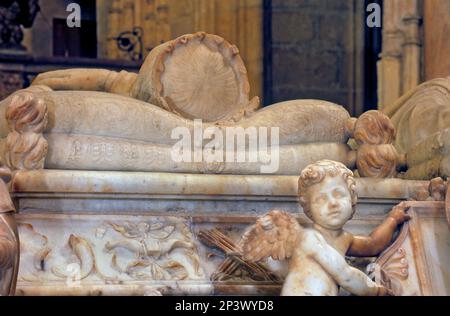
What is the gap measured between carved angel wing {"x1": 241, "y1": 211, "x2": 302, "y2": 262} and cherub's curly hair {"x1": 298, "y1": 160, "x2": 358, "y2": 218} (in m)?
0.09

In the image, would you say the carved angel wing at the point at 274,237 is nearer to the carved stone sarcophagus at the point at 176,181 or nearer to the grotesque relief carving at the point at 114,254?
the carved stone sarcophagus at the point at 176,181

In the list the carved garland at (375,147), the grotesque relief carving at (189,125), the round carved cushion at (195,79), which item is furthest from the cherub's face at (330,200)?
the round carved cushion at (195,79)

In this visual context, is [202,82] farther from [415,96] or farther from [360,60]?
[360,60]

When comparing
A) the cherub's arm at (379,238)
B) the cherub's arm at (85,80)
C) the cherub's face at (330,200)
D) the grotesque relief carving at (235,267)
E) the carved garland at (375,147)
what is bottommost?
the grotesque relief carving at (235,267)

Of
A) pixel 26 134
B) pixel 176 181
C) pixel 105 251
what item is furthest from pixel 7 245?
pixel 176 181

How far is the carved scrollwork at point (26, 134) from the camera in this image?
6.23 meters

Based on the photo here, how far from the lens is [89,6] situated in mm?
12961

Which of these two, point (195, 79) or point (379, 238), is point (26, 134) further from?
point (379, 238)

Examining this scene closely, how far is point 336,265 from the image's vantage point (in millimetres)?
5758

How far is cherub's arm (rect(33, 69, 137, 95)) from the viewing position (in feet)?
24.0

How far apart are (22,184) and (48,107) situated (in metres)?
0.41

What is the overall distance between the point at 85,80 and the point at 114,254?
1.43 m

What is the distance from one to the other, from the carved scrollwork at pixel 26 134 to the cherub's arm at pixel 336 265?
3.80 ft

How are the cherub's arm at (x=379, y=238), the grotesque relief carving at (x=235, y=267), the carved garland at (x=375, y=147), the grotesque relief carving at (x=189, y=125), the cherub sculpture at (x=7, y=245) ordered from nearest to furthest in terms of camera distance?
the cherub sculpture at (x=7, y=245), the cherub's arm at (x=379, y=238), the grotesque relief carving at (x=235, y=267), the grotesque relief carving at (x=189, y=125), the carved garland at (x=375, y=147)
